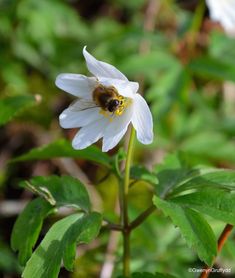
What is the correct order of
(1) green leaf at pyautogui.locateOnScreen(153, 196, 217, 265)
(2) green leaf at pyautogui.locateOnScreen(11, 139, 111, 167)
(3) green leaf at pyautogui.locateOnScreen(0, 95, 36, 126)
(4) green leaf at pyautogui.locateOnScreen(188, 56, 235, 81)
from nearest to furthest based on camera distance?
(1) green leaf at pyautogui.locateOnScreen(153, 196, 217, 265), (2) green leaf at pyautogui.locateOnScreen(11, 139, 111, 167), (3) green leaf at pyautogui.locateOnScreen(0, 95, 36, 126), (4) green leaf at pyautogui.locateOnScreen(188, 56, 235, 81)

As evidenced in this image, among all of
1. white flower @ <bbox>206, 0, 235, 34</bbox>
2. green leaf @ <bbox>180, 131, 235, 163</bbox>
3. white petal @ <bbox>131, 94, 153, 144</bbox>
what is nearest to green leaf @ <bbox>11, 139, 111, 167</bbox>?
white petal @ <bbox>131, 94, 153, 144</bbox>

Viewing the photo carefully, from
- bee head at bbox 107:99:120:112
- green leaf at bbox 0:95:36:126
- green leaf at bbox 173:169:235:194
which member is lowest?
green leaf at bbox 173:169:235:194

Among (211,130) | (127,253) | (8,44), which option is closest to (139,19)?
(8,44)

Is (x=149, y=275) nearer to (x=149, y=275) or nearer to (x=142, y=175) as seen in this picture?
(x=149, y=275)

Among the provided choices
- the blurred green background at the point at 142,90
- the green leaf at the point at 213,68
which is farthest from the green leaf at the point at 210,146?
the green leaf at the point at 213,68

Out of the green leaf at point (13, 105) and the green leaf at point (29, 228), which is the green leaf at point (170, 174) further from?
the green leaf at point (13, 105)

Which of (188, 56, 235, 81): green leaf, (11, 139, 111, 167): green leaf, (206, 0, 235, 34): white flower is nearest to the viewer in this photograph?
(11, 139, 111, 167): green leaf

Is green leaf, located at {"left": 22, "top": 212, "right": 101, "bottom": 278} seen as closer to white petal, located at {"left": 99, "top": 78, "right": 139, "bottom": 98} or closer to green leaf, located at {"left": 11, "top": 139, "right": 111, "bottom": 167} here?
green leaf, located at {"left": 11, "top": 139, "right": 111, "bottom": 167}
